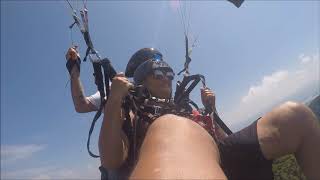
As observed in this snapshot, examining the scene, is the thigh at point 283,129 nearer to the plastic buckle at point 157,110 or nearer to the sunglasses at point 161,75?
the plastic buckle at point 157,110

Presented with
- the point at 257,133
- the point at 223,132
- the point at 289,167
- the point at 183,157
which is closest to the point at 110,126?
the point at 183,157

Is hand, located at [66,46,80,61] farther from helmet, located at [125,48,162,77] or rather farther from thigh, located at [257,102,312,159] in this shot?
thigh, located at [257,102,312,159]

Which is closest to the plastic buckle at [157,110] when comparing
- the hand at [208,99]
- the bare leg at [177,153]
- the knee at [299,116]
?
the bare leg at [177,153]

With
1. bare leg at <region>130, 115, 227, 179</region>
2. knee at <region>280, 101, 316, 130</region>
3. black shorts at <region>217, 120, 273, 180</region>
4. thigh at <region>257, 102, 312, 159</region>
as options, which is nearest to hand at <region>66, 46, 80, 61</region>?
bare leg at <region>130, 115, 227, 179</region>

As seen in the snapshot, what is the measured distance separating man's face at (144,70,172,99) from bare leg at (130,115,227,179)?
43.2 inches

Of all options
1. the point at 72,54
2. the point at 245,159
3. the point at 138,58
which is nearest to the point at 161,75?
the point at 72,54

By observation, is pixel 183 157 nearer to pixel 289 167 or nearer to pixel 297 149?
pixel 297 149

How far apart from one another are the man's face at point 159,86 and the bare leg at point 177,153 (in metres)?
1.10

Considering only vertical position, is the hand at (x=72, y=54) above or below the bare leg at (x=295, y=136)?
above

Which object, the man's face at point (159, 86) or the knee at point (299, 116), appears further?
the man's face at point (159, 86)

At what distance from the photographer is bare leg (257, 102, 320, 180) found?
2.58 meters

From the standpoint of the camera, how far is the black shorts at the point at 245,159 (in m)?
2.87

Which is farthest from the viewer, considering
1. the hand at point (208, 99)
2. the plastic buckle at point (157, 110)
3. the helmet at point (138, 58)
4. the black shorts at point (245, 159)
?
the helmet at point (138, 58)

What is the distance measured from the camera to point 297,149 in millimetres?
2695
